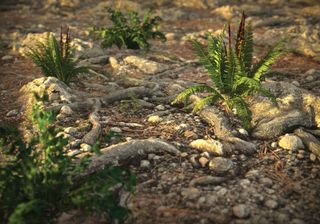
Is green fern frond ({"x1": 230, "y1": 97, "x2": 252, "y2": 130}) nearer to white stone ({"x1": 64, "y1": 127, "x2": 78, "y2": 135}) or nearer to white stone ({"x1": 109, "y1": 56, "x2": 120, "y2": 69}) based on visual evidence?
white stone ({"x1": 64, "y1": 127, "x2": 78, "y2": 135})

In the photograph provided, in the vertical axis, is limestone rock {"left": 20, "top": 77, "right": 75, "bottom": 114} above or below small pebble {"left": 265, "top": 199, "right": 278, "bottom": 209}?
above

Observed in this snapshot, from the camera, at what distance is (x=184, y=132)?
366cm

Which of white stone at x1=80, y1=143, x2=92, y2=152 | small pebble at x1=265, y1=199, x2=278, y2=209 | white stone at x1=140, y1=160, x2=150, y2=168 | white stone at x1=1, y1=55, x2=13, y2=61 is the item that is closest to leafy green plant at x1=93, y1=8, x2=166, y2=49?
white stone at x1=1, y1=55, x2=13, y2=61

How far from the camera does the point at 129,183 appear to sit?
2.27 metres

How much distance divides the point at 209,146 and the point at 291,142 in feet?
2.72

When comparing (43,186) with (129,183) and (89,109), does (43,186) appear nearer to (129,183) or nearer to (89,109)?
(129,183)

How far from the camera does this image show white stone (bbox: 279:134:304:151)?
11.0ft

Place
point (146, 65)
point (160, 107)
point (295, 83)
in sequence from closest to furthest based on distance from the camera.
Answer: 1. point (160, 107)
2. point (295, 83)
3. point (146, 65)

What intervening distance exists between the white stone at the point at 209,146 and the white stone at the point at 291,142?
0.65 meters

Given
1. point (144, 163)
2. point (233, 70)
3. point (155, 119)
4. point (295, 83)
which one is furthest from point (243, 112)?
point (295, 83)

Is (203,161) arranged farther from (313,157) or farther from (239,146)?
(313,157)

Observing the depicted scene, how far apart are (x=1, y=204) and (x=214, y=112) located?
96.0 inches

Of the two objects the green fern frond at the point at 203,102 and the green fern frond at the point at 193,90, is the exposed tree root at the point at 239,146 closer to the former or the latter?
the green fern frond at the point at 203,102

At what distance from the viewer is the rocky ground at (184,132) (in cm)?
261
